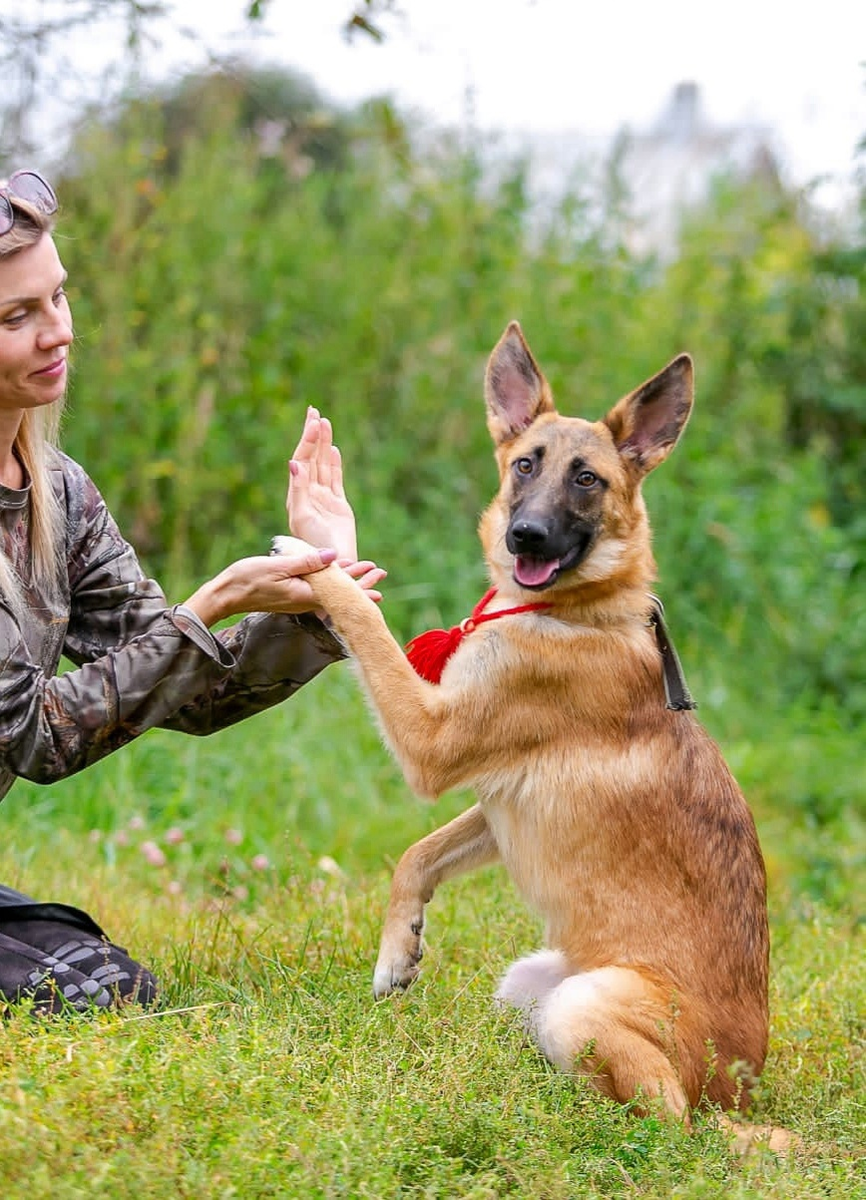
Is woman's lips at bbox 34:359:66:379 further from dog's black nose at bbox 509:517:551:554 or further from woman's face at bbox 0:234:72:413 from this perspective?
dog's black nose at bbox 509:517:551:554

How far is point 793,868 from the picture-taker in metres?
6.25

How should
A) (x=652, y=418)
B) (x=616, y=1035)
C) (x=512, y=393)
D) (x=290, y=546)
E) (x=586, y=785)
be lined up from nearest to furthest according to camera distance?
(x=616, y=1035) → (x=586, y=785) → (x=290, y=546) → (x=652, y=418) → (x=512, y=393)

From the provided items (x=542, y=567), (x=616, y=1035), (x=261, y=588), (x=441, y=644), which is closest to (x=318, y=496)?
(x=261, y=588)

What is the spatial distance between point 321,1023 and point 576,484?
1.63 metres

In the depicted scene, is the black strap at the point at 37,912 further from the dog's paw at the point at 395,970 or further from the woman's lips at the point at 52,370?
the woman's lips at the point at 52,370

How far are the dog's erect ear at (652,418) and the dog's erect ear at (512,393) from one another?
27cm

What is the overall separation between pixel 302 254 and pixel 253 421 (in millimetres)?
1225

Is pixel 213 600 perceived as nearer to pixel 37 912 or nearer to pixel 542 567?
pixel 542 567

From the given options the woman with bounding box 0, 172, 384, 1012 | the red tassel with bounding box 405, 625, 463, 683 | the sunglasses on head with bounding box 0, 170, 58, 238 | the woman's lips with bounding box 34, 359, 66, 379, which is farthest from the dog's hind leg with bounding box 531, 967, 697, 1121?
the sunglasses on head with bounding box 0, 170, 58, 238

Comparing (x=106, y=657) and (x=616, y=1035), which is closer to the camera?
(x=616, y=1035)

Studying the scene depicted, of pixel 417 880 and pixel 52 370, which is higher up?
pixel 52 370

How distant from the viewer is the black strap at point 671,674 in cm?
367

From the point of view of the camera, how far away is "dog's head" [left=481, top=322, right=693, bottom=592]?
12.6 ft

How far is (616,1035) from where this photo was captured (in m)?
3.31
